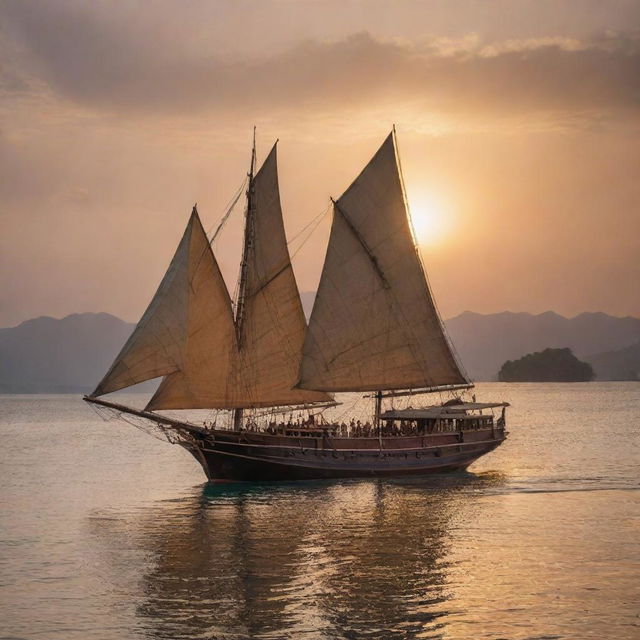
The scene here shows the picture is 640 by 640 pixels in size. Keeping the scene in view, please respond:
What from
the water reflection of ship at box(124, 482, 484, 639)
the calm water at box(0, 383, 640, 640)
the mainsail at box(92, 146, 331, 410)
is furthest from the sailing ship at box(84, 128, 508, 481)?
the water reflection of ship at box(124, 482, 484, 639)

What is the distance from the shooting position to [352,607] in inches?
1241

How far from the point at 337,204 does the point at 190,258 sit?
11165mm

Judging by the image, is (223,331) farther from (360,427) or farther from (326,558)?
(326,558)

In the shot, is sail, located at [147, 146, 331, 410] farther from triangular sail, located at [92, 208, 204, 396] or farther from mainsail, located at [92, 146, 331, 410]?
triangular sail, located at [92, 208, 204, 396]

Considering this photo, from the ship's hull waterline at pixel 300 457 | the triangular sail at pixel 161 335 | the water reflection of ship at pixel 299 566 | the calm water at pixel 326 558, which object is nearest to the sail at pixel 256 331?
the triangular sail at pixel 161 335

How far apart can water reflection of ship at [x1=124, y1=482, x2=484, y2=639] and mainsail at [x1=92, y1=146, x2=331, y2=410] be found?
746 cm

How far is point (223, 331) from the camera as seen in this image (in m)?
63.8

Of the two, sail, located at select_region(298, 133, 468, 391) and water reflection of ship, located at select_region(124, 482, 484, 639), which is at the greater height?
sail, located at select_region(298, 133, 468, 391)

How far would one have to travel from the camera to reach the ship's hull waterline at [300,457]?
6312 centimetres

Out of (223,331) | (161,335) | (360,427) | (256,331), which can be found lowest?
(360,427)

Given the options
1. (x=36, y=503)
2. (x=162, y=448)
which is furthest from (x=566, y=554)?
(x=162, y=448)

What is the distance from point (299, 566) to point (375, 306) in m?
31.7

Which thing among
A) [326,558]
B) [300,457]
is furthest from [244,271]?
[326,558]

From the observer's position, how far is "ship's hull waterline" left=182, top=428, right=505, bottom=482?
63.1 metres
